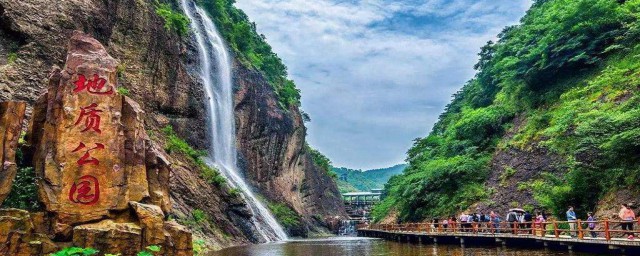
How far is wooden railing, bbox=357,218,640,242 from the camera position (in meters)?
15.9

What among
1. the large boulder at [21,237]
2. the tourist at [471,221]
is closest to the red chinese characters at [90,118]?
the large boulder at [21,237]

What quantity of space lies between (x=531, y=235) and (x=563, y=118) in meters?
7.19

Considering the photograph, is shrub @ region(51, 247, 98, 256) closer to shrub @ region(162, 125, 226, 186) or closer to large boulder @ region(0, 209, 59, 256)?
large boulder @ region(0, 209, 59, 256)

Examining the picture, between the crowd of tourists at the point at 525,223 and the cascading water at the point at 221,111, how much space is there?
12.0 metres

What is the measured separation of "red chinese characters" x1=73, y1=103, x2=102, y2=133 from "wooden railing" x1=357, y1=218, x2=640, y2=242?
569 inches

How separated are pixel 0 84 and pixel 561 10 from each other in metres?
30.0

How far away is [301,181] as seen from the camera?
185 ft

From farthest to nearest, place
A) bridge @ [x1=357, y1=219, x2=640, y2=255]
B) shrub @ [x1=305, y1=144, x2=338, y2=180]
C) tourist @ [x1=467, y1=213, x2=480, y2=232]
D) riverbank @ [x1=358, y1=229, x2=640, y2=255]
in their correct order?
shrub @ [x1=305, y1=144, x2=338, y2=180] → tourist @ [x1=467, y1=213, x2=480, y2=232] → bridge @ [x1=357, y1=219, x2=640, y2=255] → riverbank @ [x1=358, y1=229, x2=640, y2=255]

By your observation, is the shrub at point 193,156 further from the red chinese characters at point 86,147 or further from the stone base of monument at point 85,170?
the red chinese characters at point 86,147

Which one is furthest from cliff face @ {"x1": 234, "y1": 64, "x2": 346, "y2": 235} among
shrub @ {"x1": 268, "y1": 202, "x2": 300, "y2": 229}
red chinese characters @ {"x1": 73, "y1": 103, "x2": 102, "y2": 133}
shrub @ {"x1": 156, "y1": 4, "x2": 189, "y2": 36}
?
red chinese characters @ {"x1": 73, "y1": 103, "x2": 102, "y2": 133}

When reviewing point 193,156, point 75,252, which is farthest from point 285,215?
point 75,252

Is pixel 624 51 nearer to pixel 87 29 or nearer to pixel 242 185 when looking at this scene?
pixel 242 185

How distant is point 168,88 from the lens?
32.3 m

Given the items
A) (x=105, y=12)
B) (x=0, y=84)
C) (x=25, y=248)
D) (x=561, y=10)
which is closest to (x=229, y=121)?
(x=105, y=12)
